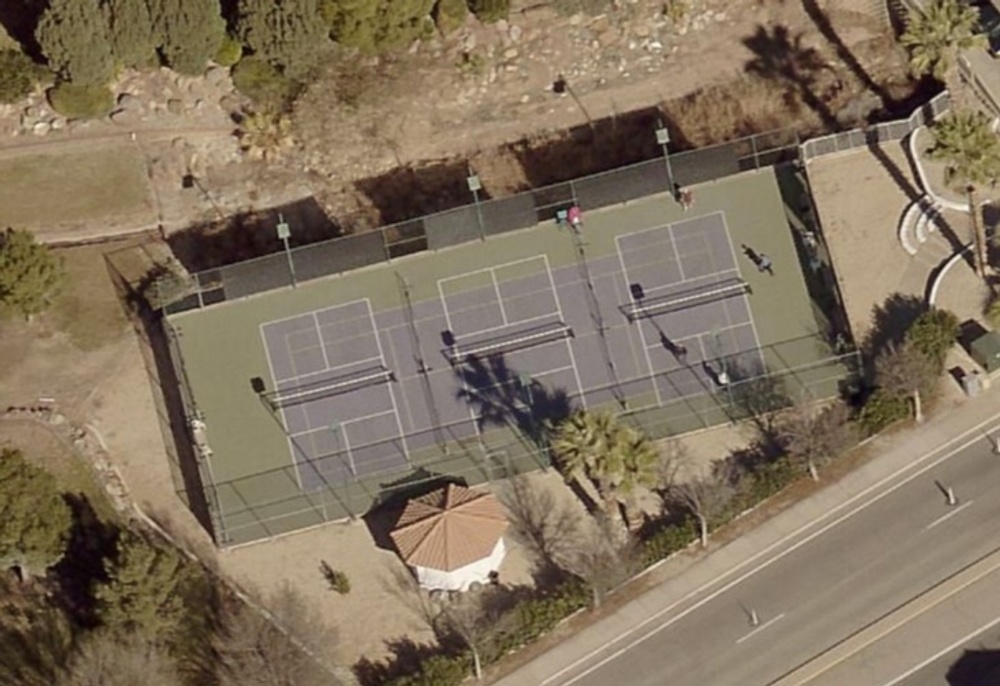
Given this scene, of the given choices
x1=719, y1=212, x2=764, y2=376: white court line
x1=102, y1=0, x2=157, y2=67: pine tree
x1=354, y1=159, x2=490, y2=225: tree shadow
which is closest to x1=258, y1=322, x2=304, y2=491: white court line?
x1=354, y1=159, x2=490, y2=225: tree shadow

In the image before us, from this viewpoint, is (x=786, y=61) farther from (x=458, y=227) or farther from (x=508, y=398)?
(x=508, y=398)

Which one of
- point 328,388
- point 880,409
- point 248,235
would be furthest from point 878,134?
point 248,235

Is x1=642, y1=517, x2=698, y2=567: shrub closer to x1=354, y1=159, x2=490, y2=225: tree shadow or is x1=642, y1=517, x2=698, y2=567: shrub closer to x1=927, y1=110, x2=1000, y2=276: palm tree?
x1=927, y1=110, x2=1000, y2=276: palm tree

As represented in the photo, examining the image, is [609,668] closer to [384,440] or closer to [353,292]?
[384,440]

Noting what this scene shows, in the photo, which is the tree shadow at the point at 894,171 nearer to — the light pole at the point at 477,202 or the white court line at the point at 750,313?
the white court line at the point at 750,313

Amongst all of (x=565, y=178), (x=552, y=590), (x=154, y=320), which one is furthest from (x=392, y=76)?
(x=552, y=590)

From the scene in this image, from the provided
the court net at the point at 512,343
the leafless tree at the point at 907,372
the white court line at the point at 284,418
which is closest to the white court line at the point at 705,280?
the court net at the point at 512,343
